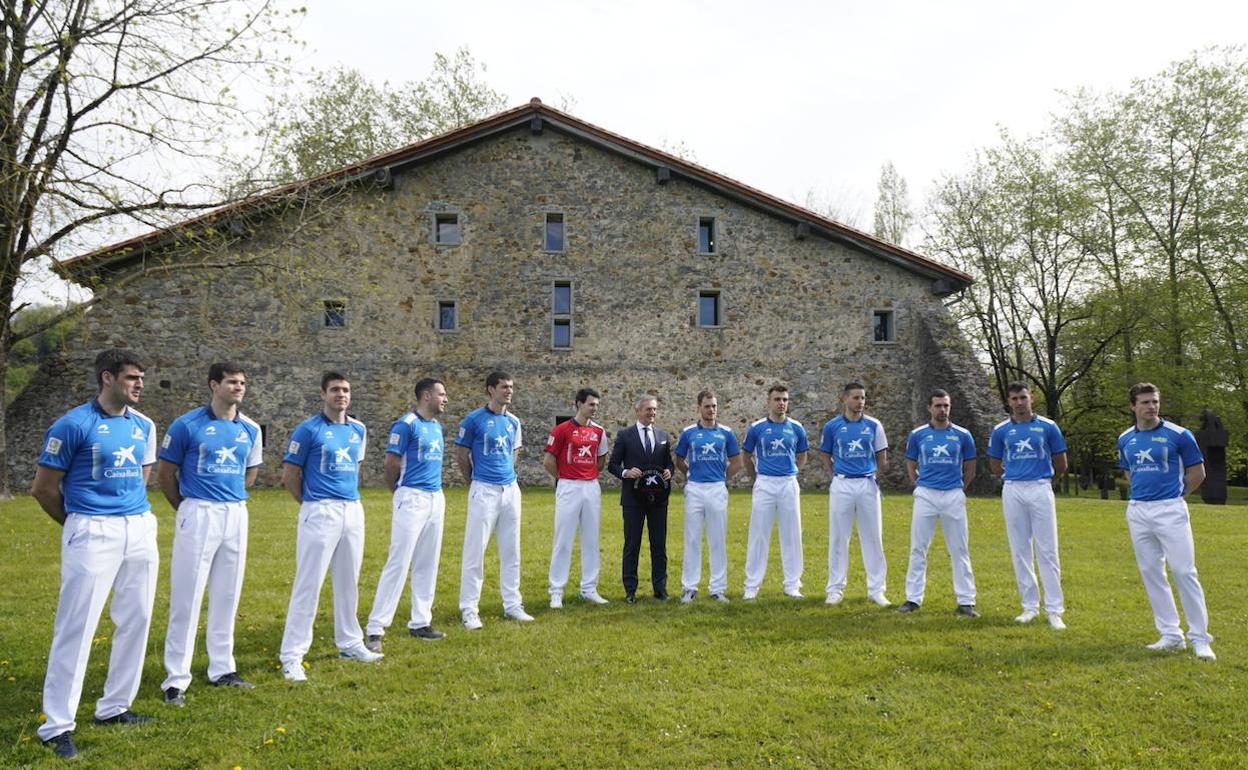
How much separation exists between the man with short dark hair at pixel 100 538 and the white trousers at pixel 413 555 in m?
1.76

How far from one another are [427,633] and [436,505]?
0.98 metres

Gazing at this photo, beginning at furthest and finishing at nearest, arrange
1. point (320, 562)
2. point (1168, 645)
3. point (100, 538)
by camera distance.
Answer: point (1168, 645) → point (320, 562) → point (100, 538)

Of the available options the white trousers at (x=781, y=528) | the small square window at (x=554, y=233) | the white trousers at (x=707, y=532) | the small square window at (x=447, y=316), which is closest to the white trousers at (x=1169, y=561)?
the white trousers at (x=781, y=528)

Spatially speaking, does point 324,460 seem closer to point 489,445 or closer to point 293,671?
point 293,671

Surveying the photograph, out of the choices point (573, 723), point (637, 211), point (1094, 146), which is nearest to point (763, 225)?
point (637, 211)

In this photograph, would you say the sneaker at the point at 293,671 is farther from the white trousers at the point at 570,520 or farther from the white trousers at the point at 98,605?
the white trousers at the point at 570,520

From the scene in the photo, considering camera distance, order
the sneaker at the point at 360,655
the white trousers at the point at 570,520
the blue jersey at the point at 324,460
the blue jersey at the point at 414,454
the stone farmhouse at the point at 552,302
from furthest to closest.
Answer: the stone farmhouse at the point at 552,302 < the white trousers at the point at 570,520 < the blue jersey at the point at 414,454 < the sneaker at the point at 360,655 < the blue jersey at the point at 324,460

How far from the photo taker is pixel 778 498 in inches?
292

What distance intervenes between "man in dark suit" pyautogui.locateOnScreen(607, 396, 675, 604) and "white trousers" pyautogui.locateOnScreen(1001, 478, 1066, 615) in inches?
118

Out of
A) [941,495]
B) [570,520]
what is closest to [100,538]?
[570,520]

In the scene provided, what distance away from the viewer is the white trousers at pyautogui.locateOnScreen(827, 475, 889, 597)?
7207 mm

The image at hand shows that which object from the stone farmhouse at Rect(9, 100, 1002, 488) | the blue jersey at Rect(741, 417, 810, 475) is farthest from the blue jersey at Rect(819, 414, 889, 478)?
the stone farmhouse at Rect(9, 100, 1002, 488)

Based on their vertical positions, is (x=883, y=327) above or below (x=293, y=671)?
above

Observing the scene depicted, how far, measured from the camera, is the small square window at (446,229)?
2059 cm
